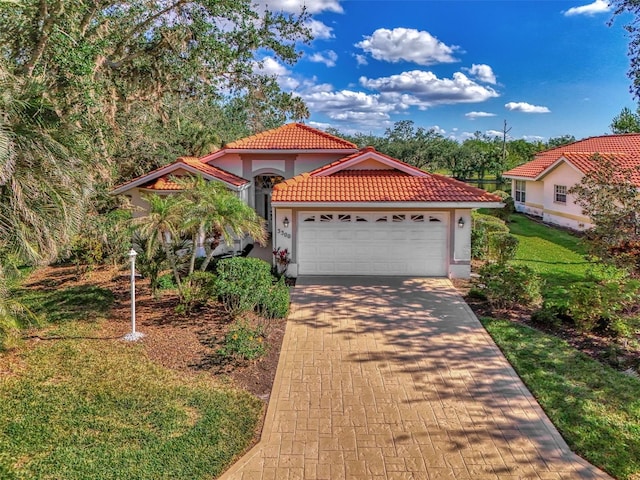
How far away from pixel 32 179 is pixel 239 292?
15.6 ft

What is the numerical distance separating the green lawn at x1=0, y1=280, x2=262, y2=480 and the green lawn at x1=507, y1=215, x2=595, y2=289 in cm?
1015

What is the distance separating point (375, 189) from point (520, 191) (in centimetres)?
2305

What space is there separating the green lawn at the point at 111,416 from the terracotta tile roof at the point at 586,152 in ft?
76.5

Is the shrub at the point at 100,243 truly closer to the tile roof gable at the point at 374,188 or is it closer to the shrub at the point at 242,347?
the tile roof gable at the point at 374,188

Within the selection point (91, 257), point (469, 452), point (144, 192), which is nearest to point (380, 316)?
point (469, 452)

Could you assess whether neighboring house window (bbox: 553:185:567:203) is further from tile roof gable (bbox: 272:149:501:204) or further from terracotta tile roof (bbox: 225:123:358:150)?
terracotta tile roof (bbox: 225:123:358:150)

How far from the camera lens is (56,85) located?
40.0ft

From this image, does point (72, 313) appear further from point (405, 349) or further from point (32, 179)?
point (405, 349)

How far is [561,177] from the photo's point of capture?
2633 centimetres

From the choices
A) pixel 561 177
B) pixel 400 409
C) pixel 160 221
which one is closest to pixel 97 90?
pixel 160 221

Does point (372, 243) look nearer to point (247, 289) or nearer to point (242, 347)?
point (247, 289)

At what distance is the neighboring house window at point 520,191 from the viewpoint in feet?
108

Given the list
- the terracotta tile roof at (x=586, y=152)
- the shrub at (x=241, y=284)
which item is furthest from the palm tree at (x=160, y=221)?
the terracotta tile roof at (x=586, y=152)

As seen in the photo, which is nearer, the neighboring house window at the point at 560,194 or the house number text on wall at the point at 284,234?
the house number text on wall at the point at 284,234
